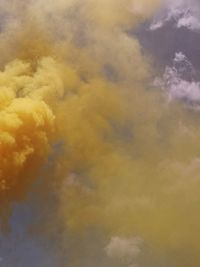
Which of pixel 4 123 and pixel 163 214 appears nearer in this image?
pixel 4 123

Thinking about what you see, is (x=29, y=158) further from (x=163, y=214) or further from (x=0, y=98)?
(x=163, y=214)

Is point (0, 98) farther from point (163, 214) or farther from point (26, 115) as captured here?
point (163, 214)

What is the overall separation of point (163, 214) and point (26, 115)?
2633 centimetres

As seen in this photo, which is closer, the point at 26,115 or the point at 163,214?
the point at 26,115

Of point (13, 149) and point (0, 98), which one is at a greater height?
point (0, 98)

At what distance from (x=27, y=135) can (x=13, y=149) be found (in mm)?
2761

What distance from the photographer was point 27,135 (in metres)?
92.5

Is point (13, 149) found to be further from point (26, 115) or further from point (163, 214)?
point (163, 214)

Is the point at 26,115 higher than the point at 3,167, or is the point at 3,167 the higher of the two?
the point at 26,115

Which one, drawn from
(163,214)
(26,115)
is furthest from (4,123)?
(163,214)

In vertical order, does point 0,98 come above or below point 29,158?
Result: above

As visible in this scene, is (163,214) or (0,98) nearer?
(0,98)

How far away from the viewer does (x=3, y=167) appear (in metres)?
90.8

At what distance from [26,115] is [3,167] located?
7.39m
